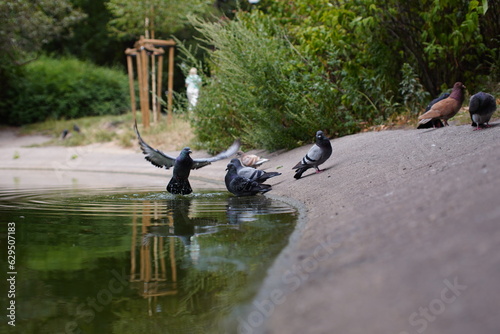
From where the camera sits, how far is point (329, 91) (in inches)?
432

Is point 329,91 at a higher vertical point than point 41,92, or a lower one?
higher

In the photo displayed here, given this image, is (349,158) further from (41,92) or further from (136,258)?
(41,92)

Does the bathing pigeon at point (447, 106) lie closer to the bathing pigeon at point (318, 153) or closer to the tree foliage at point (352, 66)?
the bathing pigeon at point (318, 153)

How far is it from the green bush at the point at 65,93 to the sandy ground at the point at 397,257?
2454cm

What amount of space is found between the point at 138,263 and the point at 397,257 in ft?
5.85

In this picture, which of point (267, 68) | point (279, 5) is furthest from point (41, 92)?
point (267, 68)

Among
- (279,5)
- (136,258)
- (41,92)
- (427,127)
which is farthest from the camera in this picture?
(41,92)

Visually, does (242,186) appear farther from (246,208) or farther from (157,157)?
(157,157)

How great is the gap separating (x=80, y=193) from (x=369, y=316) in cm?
640

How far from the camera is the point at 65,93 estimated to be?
94.6ft

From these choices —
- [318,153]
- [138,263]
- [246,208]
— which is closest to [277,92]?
[318,153]

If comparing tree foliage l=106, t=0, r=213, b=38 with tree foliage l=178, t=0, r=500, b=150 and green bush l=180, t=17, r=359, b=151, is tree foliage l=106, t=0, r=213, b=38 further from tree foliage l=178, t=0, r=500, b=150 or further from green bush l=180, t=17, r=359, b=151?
tree foliage l=178, t=0, r=500, b=150

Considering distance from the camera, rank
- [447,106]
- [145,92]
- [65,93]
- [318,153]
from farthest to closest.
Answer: [65,93] → [145,92] → [447,106] → [318,153]

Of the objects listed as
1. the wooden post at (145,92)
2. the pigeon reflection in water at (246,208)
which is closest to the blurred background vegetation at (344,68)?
the pigeon reflection in water at (246,208)
